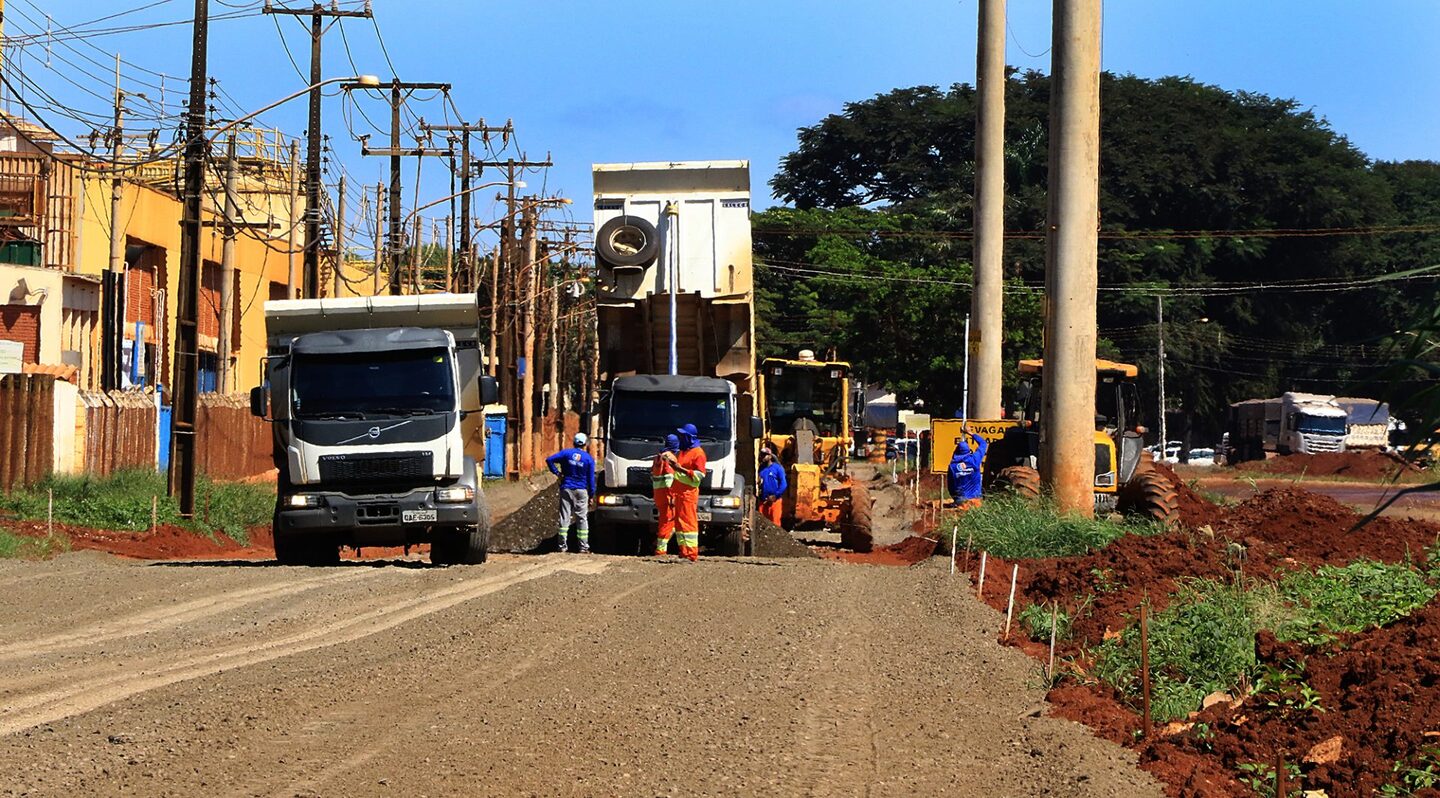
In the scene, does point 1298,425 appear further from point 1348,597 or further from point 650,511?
point 1348,597

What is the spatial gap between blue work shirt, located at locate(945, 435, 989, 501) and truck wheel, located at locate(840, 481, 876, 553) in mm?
1794

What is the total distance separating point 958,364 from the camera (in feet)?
209

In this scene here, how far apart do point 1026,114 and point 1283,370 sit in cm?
1551

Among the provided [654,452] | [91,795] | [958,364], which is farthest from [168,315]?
[91,795]

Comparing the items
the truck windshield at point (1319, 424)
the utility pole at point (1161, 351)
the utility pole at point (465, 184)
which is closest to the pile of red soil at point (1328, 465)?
the truck windshield at point (1319, 424)

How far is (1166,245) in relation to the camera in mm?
70250

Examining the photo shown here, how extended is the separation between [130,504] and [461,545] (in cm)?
915

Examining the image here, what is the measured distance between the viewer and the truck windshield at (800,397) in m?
32.6

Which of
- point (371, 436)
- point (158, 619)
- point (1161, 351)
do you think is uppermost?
point (1161, 351)

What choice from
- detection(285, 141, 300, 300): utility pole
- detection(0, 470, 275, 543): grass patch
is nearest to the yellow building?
detection(285, 141, 300, 300): utility pole

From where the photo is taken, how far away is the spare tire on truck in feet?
81.4

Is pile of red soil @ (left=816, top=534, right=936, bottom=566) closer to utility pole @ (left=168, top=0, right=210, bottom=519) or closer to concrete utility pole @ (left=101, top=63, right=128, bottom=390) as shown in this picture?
utility pole @ (left=168, top=0, right=210, bottom=519)

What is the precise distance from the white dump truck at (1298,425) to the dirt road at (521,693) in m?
54.0

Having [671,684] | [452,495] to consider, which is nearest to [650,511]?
[452,495]
